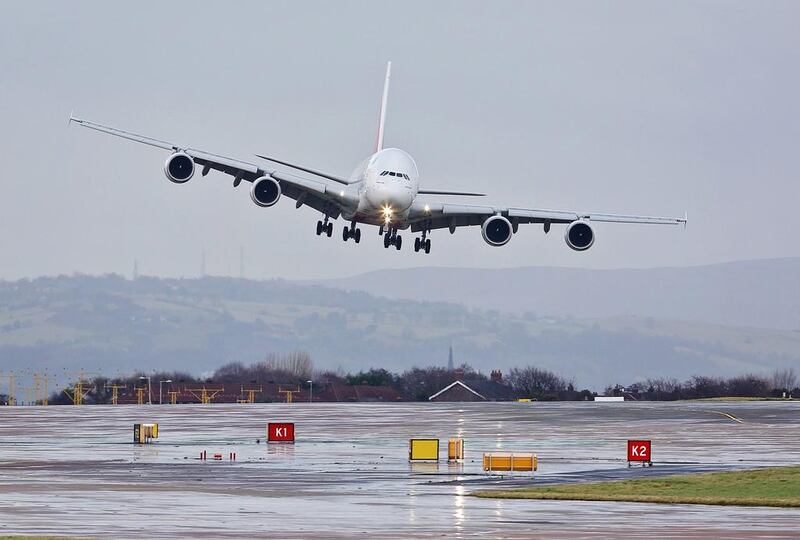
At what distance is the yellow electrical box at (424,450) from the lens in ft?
188

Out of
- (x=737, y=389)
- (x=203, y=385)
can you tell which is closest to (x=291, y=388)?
(x=203, y=385)

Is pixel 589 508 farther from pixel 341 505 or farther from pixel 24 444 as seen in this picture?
pixel 24 444

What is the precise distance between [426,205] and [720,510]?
42111 millimetres

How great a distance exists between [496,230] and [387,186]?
31.8 ft

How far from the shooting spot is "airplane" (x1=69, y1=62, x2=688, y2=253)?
242 feet

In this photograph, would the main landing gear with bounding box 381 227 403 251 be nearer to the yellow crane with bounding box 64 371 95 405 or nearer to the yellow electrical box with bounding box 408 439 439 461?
the yellow electrical box with bounding box 408 439 439 461

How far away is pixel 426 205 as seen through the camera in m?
78.3

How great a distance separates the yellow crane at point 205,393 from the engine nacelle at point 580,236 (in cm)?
9651

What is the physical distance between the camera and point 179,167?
242 ft

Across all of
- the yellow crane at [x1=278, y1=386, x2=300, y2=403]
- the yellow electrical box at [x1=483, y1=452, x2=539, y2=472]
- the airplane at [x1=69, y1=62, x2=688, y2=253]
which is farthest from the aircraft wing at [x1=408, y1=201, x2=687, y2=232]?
the yellow crane at [x1=278, y1=386, x2=300, y2=403]

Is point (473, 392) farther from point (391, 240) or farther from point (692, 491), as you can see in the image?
point (692, 491)

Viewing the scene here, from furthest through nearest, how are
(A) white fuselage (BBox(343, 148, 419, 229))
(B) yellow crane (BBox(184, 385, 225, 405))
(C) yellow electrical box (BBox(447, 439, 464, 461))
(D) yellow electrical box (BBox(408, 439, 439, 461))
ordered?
(B) yellow crane (BBox(184, 385, 225, 405))
(A) white fuselage (BBox(343, 148, 419, 229))
(C) yellow electrical box (BBox(447, 439, 464, 461))
(D) yellow electrical box (BBox(408, 439, 439, 461))

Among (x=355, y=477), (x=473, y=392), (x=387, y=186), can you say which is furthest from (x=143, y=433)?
(x=473, y=392)

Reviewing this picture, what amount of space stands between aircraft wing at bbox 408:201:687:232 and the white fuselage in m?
2.33
